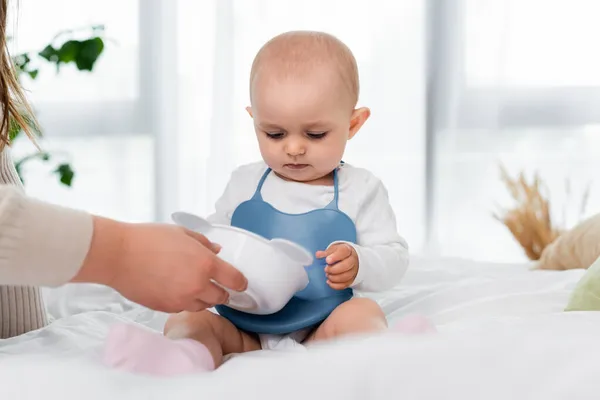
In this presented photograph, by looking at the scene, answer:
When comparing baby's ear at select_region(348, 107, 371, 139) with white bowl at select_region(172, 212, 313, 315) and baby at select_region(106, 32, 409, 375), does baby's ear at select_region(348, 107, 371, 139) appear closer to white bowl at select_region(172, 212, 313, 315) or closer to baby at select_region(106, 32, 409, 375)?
baby at select_region(106, 32, 409, 375)

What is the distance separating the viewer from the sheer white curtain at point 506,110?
10.8ft

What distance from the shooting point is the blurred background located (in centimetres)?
332

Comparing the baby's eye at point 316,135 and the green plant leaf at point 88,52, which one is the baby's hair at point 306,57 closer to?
the baby's eye at point 316,135

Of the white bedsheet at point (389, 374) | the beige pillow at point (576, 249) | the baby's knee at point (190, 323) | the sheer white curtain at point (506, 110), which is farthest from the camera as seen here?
the sheer white curtain at point (506, 110)

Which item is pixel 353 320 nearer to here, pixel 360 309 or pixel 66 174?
pixel 360 309

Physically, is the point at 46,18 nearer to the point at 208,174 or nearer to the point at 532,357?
the point at 208,174

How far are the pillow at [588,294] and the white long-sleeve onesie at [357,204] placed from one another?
0.30m

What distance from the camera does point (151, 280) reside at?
33.7 inches

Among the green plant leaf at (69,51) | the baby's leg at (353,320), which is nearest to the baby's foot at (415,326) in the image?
the baby's leg at (353,320)

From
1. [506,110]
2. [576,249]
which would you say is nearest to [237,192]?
[576,249]

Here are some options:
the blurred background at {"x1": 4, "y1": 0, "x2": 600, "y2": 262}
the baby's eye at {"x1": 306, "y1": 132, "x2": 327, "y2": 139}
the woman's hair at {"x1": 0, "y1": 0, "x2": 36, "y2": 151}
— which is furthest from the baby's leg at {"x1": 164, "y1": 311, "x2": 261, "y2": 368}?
the blurred background at {"x1": 4, "y1": 0, "x2": 600, "y2": 262}

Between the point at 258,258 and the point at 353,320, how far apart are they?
0.73 feet

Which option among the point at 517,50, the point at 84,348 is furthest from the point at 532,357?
the point at 517,50

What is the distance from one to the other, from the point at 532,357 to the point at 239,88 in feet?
9.56
